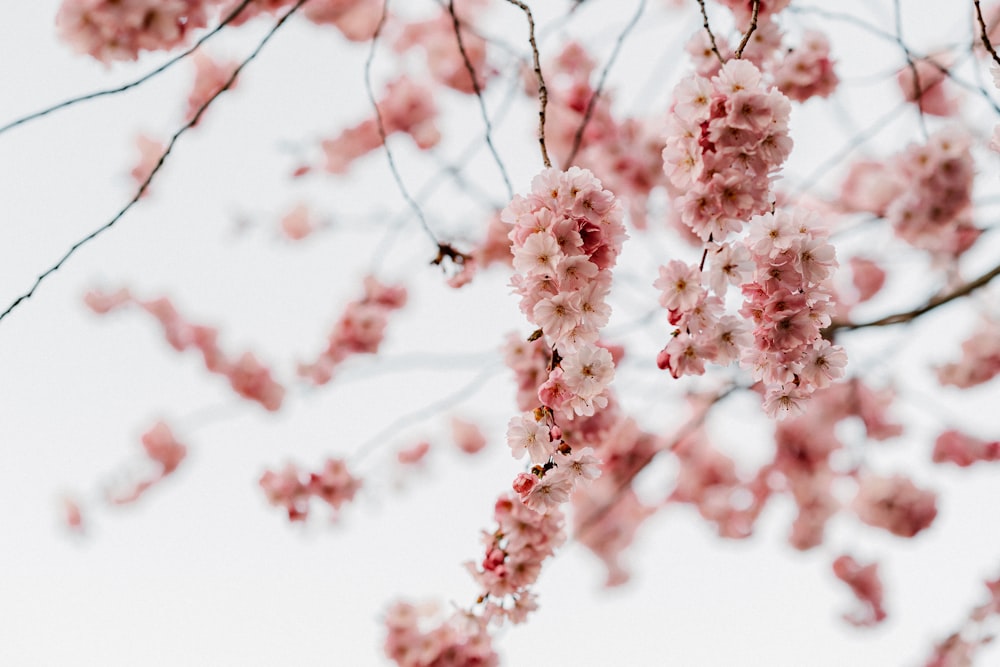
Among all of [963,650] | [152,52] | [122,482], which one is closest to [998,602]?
[963,650]

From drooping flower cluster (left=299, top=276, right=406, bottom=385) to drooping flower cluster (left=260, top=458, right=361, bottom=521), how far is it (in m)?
0.64

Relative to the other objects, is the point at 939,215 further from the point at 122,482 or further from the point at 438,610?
the point at 122,482

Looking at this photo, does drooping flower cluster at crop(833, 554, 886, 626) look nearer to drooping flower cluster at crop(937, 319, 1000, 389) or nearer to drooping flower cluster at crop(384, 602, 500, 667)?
drooping flower cluster at crop(937, 319, 1000, 389)

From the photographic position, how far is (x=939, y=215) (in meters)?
2.62

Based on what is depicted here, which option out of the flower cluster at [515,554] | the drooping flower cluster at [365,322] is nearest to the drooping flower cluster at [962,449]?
the drooping flower cluster at [365,322]

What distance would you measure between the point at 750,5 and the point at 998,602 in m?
2.63

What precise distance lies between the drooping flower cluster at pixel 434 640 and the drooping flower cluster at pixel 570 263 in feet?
2.91

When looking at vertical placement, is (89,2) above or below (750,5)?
above

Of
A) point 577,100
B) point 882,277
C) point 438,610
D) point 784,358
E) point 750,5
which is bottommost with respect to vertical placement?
point 784,358

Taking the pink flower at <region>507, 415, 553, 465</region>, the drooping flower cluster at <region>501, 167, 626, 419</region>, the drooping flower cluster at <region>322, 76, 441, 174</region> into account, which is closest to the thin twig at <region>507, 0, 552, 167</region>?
the drooping flower cluster at <region>501, 167, 626, 419</region>

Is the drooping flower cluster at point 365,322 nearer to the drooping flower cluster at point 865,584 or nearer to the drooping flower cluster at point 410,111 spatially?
the drooping flower cluster at point 410,111

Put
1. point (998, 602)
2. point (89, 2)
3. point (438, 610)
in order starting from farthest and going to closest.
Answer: point (998, 602)
point (438, 610)
point (89, 2)

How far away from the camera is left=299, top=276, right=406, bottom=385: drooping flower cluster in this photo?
3396mm

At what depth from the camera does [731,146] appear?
950 millimetres
